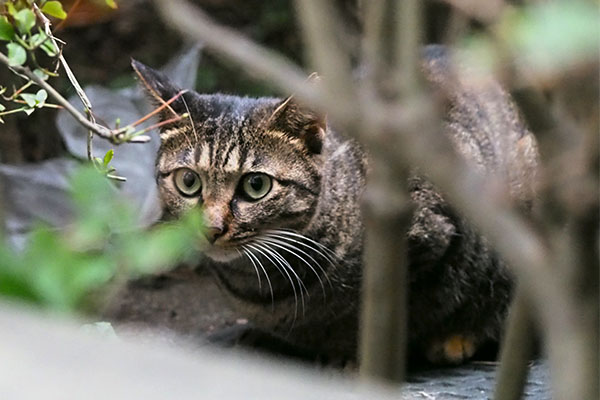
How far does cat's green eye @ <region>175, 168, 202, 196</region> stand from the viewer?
7.95 feet

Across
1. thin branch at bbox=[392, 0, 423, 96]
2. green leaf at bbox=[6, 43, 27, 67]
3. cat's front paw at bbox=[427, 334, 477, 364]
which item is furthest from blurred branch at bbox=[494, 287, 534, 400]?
cat's front paw at bbox=[427, 334, 477, 364]

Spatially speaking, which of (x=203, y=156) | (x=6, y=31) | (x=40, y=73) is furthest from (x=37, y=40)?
(x=203, y=156)

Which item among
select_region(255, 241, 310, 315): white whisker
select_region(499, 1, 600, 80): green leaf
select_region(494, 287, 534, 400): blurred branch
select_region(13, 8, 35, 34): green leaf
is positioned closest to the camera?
select_region(499, 1, 600, 80): green leaf

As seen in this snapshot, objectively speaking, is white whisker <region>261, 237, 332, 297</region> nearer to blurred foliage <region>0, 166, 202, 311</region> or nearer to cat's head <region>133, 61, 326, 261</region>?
cat's head <region>133, 61, 326, 261</region>

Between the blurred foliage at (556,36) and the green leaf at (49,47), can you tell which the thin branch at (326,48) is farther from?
the green leaf at (49,47)

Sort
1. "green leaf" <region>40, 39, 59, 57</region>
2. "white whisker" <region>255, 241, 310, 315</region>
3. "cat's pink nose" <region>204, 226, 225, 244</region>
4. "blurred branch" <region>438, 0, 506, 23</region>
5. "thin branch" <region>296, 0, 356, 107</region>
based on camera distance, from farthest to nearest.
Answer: "white whisker" <region>255, 241, 310, 315</region>
"cat's pink nose" <region>204, 226, 225, 244</region>
"green leaf" <region>40, 39, 59, 57</region>
"thin branch" <region>296, 0, 356, 107</region>
"blurred branch" <region>438, 0, 506, 23</region>

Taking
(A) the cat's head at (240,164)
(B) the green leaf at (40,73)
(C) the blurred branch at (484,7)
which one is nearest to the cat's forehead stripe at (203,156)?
(A) the cat's head at (240,164)

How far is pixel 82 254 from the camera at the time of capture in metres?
0.90

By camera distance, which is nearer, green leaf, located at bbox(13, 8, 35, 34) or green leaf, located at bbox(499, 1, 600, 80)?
green leaf, located at bbox(499, 1, 600, 80)

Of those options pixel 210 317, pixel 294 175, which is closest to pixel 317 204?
pixel 294 175

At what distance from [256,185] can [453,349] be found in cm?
77

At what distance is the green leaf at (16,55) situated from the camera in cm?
150

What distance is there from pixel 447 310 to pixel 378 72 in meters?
1.70

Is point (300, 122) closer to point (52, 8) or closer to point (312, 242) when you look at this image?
point (312, 242)
